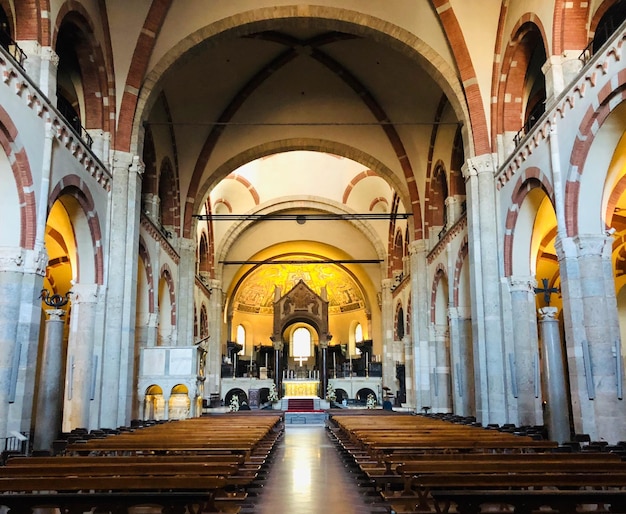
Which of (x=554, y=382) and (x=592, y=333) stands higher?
(x=592, y=333)

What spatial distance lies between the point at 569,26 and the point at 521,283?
5916 millimetres

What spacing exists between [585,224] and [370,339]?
93.9 feet

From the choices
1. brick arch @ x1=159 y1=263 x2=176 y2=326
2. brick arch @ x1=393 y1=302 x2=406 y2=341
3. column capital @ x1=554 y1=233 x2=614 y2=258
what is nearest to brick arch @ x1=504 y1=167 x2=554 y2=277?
column capital @ x1=554 y1=233 x2=614 y2=258

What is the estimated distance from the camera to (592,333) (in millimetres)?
11234

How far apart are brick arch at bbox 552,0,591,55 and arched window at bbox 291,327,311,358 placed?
3578 centimetres

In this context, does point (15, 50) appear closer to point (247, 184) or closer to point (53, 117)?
point (53, 117)

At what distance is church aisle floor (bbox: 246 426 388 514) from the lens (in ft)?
24.3

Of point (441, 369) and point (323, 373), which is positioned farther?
point (323, 373)

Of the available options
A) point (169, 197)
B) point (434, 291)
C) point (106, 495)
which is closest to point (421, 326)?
point (434, 291)

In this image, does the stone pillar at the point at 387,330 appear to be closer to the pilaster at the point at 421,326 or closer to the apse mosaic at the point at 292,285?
the apse mosaic at the point at 292,285

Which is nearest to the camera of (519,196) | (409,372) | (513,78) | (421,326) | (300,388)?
(519,196)


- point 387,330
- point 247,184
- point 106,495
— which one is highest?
point 247,184

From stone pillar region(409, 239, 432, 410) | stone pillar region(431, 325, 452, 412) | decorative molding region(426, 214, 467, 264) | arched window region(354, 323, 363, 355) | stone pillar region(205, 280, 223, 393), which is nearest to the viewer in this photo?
decorative molding region(426, 214, 467, 264)

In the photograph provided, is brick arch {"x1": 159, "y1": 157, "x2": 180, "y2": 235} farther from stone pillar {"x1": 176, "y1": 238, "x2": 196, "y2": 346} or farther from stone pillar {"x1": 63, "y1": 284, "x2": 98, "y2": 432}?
stone pillar {"x1": 63, "y1": 284, "x2": 98, "y2": 432}
